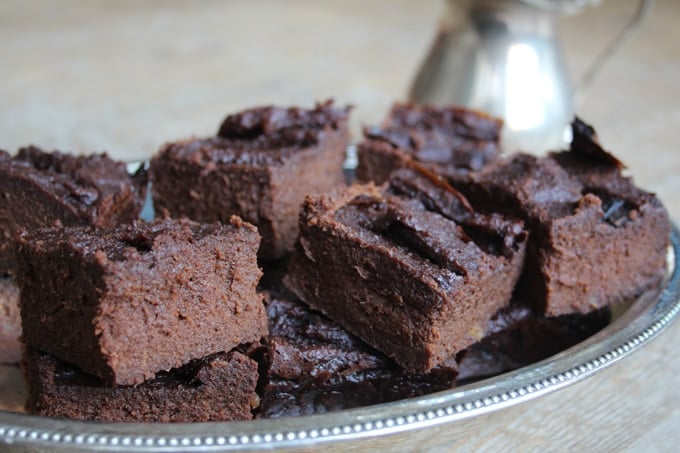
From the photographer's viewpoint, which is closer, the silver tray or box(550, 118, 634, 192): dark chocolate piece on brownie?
the silver tray

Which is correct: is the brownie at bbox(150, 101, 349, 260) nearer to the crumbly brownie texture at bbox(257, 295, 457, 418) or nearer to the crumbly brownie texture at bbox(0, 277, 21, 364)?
the crumbly brownie texture at bbox(257, 295, 457, 418)

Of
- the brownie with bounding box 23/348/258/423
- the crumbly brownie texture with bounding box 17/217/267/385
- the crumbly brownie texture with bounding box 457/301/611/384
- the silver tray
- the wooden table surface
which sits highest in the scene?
the crumbly brownie texture with bounding box 17/217/267/385

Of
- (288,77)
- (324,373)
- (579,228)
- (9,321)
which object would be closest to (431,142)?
(579,228)

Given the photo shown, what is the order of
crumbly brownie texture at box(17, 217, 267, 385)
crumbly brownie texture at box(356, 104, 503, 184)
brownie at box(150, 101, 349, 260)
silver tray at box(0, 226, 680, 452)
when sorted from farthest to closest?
crumbly brownie texture at box(356, 104, 503, 184) < brownie at box(150, 101, 349, 260) < crumbly brownie texture at box(17, 217, 267, 385) < silver tray at box(0, 226, 680, 452)

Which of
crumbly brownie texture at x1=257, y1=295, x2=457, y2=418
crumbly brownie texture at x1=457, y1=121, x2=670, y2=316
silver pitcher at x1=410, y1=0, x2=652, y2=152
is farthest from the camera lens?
silver pitcher at x1=410, y1=0, x2=652, y2=152

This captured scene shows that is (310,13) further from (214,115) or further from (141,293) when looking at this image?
(141,293)

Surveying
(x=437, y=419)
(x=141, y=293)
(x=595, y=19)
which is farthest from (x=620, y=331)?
→ (x=595, y=19)

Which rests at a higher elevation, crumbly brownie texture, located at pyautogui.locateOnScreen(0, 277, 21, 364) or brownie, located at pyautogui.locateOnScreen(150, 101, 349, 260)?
brownie, located at pyautogui.locateOnScreen(150, 101, 349, 260)

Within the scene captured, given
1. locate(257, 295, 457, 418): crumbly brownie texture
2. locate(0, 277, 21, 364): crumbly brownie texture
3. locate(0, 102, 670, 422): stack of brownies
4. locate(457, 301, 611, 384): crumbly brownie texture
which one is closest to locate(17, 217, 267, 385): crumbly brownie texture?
locate(0, 102, 670, 422): stack of brownies
